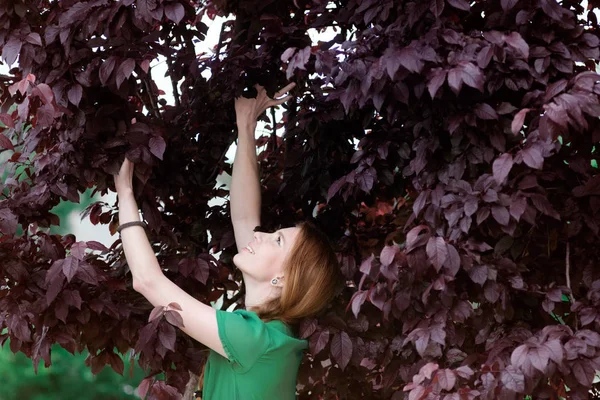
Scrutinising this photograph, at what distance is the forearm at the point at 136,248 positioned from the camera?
177cm

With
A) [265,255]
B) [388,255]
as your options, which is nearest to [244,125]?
[265,255]

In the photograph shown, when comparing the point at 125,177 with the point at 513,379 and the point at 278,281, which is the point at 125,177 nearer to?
the point at 278,281

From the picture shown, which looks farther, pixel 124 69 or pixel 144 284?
pixel 144 284

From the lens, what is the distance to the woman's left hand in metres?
1.79

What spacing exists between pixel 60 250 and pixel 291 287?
23.1 inches

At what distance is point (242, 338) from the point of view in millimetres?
1739

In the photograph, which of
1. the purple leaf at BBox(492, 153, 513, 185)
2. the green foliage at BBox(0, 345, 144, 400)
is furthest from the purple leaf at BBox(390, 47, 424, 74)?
the green foliage at BBox(0, 345, 144, 400)

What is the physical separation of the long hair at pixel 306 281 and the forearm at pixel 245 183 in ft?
0.70

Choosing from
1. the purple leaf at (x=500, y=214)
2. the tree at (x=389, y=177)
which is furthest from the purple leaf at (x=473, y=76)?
the purple leaf at (x=500, y=214)

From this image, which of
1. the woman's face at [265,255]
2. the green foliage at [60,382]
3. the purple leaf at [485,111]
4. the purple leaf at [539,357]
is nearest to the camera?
the purple leaf at [539,357]

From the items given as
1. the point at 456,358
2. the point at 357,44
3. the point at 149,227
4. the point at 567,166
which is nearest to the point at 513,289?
the point at 456,358

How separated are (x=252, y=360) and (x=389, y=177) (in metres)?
0.55

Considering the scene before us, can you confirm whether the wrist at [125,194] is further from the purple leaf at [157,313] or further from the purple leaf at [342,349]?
the purple leaf at [342,349]

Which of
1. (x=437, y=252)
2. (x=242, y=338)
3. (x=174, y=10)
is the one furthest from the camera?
(x=242, y=338)
